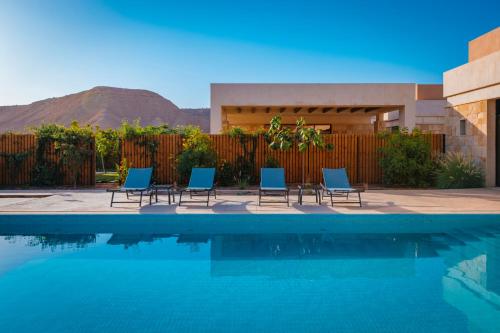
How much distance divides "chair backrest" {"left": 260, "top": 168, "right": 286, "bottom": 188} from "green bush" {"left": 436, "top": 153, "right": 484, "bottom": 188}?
517 cm

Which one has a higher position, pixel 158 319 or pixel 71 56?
pixel 71 56

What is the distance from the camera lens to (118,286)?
4742 mm

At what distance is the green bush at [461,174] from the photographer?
1124 cm

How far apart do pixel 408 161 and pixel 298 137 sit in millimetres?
3277

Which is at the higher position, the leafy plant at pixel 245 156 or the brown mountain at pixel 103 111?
the brown mountain at pixel 103 111

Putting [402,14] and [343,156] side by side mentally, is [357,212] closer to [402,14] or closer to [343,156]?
[343,156]

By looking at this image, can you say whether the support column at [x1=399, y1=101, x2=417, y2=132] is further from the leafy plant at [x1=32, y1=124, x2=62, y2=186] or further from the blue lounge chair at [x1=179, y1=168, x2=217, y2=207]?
the leafy plant at [x1=32, y1=124, x2=62, y2=186]

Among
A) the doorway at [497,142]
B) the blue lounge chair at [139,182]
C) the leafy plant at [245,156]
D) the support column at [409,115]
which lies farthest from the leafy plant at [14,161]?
the support column at [409,115]

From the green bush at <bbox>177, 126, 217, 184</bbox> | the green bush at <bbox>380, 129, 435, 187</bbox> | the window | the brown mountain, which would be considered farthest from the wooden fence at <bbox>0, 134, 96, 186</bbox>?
the brown mountain

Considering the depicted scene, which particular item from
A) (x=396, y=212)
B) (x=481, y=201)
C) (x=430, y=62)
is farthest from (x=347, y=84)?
(x=396, y=212)

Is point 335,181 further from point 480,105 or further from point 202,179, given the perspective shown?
point 480,105

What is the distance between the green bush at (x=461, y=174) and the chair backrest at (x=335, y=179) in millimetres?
4105

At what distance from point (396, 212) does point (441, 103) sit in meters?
21.1

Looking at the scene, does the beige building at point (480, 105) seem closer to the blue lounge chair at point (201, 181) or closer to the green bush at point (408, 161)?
the green bush at point (408, 161)
